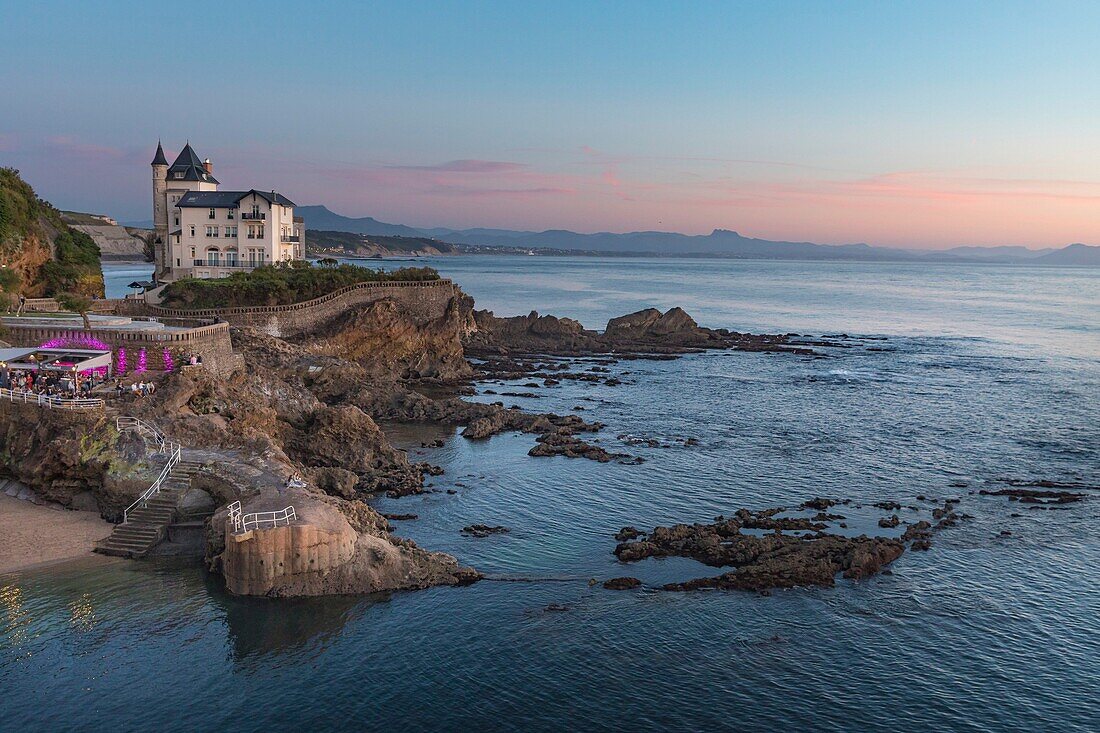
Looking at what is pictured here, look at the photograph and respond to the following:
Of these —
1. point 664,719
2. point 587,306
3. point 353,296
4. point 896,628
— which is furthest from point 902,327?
point 664,719

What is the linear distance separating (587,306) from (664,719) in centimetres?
11892

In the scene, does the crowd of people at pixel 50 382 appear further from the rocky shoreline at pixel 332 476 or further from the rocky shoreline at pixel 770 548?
the rocky shoreline at pixel 770 548

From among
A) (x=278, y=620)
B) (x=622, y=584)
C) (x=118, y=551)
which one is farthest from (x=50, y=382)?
(x=622, y=584)

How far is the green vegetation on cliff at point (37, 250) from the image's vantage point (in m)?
52.3

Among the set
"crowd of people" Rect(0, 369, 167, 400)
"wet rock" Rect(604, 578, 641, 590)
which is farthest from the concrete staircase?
"wet rock" Rect(604, 578, 641, 590)

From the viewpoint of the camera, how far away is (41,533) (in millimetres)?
27703

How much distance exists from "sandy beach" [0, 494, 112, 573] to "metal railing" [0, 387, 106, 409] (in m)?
3.60

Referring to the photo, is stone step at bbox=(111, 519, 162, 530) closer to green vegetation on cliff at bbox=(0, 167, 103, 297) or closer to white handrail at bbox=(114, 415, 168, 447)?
white handrail at bbox=(114, 415, 168, 447)

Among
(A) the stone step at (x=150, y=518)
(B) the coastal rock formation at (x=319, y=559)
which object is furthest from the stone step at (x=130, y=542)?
(B) the coastal rock formation at (x=319, y=559)

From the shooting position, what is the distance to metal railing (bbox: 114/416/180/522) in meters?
28.3

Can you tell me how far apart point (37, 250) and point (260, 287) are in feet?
46.9

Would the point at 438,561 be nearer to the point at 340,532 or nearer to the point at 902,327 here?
the point at 340,532

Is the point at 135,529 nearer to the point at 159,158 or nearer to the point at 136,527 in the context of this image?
the point at 136,527

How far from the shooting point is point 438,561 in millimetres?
26875
